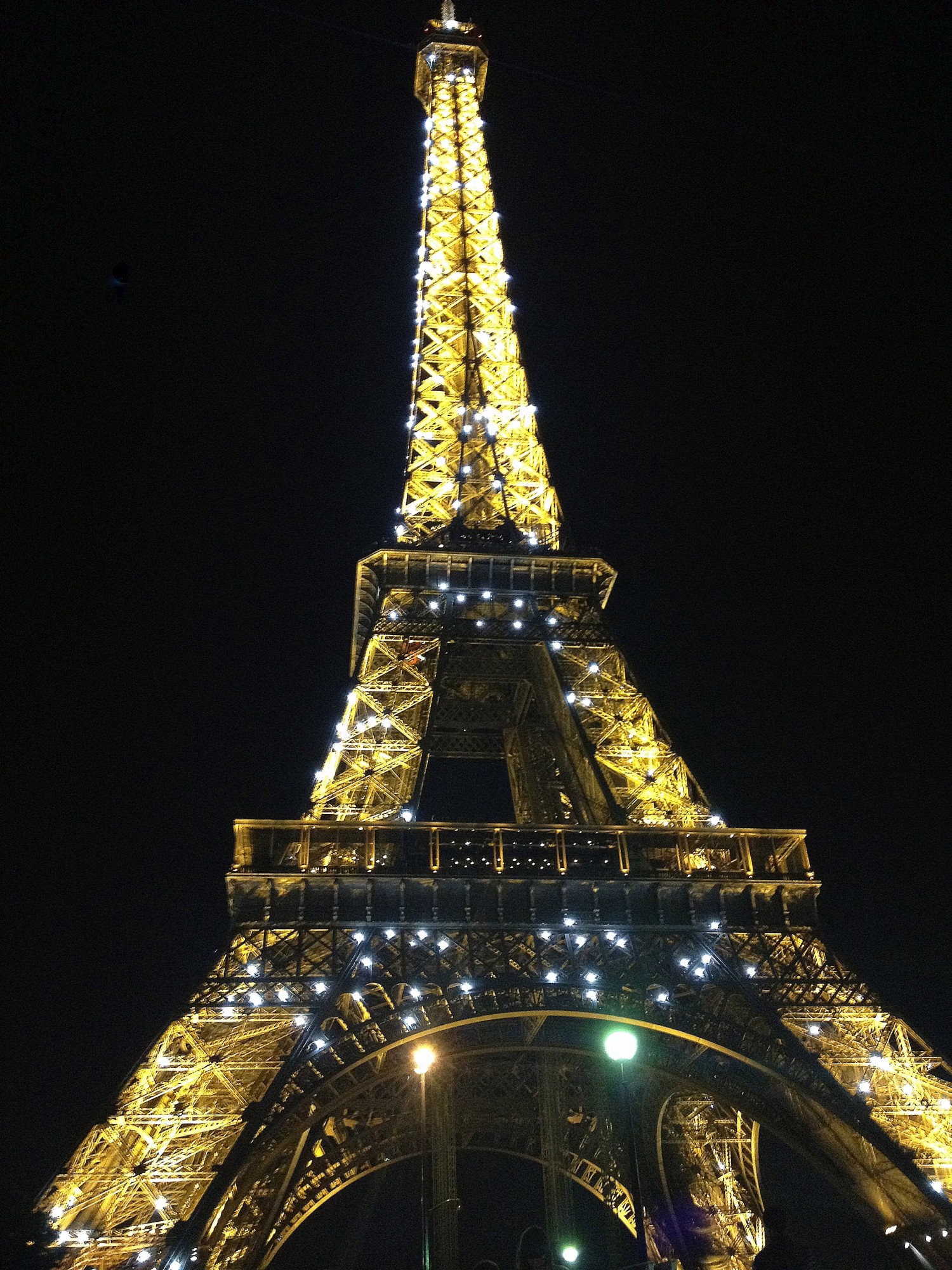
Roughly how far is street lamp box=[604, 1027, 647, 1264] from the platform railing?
29.6ft

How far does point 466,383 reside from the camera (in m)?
39.1

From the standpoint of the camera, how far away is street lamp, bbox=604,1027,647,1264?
503 inches

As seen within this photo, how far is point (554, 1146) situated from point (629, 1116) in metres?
19.4

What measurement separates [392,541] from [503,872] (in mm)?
12730

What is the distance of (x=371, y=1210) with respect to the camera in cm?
4247

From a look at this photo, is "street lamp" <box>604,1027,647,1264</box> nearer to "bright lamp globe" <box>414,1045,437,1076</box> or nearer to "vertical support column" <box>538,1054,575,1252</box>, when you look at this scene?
"bright lamp globe" <box>414,1045,437,1076</box>

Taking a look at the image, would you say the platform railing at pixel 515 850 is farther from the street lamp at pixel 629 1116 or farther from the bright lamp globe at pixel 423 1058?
the street lamp at pixel 629 1116

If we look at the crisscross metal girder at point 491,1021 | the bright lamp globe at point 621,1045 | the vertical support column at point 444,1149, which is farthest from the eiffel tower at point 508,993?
the bright lamp globe at point 621,1045

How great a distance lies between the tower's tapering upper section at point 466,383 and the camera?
35.3 meters

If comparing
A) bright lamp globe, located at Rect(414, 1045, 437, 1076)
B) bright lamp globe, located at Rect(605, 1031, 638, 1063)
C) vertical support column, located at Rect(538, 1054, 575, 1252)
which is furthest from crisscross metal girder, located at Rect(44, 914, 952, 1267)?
vertical support column, located at Rect(538, 1054, 575, 1252)

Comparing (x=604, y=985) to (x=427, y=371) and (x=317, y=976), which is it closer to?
(x=317, y=976)

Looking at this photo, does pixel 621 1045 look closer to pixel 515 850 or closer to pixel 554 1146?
pixel 515 850

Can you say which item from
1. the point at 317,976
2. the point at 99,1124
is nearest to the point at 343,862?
the point at 317,976

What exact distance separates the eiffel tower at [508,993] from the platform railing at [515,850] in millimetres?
66
